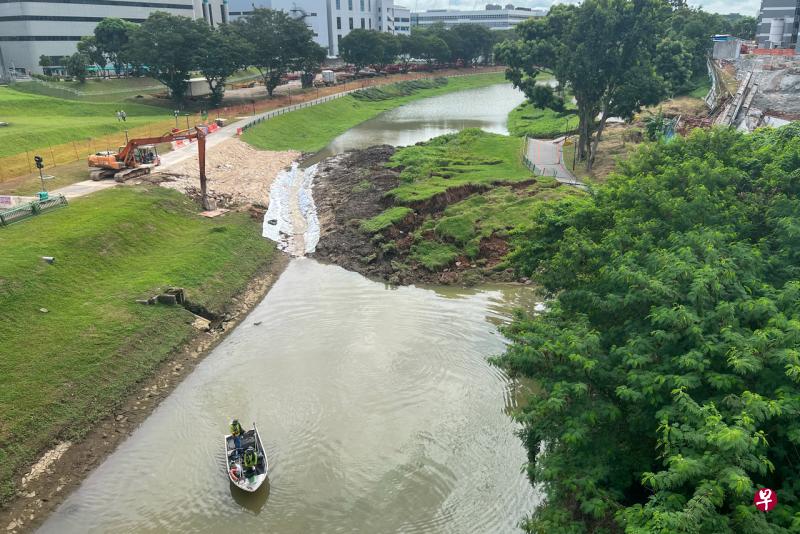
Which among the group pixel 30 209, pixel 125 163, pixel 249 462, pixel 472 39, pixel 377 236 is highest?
pixel 472 39

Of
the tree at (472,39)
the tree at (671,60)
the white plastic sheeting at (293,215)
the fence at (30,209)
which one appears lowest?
the white plastic sheeting at (293,215)

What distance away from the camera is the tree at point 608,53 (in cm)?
5119

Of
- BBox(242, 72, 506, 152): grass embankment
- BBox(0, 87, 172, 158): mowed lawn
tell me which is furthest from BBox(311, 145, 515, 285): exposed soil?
BBox(0, 87, 172, 158): mowed lawn

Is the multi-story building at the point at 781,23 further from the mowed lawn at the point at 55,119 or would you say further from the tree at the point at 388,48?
the mowed lawn at the point at 55,119

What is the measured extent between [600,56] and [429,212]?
21.6m

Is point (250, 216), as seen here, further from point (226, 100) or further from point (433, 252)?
point (226, 100)

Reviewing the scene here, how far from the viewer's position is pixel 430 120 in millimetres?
108875

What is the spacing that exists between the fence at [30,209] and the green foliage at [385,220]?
21.9m

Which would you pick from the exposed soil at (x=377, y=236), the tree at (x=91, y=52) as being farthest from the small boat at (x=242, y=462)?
the tree at (x=91, y=52)

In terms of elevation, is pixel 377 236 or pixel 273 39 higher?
pixel 273 39

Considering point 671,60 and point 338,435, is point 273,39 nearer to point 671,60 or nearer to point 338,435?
point 671,60

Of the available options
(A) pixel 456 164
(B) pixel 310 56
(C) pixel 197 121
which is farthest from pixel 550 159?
(B) pixel 310 56

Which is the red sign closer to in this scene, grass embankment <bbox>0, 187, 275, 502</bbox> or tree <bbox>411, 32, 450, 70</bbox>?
grass embankment <bbox>0, 187, 275, 502</bbox>

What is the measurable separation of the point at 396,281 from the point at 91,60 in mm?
94640
